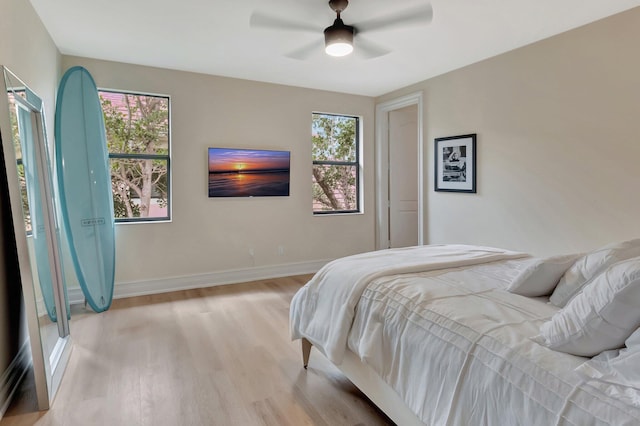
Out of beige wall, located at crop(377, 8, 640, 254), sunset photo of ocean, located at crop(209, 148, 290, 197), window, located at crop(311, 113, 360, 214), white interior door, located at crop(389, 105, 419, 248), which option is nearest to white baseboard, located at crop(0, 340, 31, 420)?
sunset photo of ocean, located at crop(209, 148, 290, 197)

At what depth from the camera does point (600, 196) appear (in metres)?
3.01

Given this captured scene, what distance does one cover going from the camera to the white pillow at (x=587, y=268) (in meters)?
1.47

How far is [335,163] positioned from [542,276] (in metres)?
3.83

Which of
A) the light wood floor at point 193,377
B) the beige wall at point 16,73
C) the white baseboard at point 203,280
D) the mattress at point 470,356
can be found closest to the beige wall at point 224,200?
A: the white baseboard at point 203,280

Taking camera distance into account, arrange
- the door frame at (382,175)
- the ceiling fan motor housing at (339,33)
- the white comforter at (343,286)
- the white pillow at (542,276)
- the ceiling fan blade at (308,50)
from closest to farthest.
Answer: the white pillow at (542,276)
the white comforter at (343,286)
the ceiling fan motor housing at (339,33)
the ceiling fan blade at (308,50)
the door frame at (382,175)

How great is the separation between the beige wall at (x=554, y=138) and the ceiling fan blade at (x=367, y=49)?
1.56 metres

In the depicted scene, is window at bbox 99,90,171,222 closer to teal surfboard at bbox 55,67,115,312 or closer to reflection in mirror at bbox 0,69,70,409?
teal surfboard at bbox 55,67,115,312

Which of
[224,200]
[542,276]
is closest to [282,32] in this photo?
[224,200]

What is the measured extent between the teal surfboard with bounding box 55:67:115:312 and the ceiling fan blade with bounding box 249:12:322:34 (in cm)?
211

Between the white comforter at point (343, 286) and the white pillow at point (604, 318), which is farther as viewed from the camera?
the white comforter at point (343, 286)

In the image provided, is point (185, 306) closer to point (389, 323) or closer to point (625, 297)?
point (389, 323)

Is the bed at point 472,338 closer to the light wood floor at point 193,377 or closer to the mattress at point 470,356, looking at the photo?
the mattress at point 470,356

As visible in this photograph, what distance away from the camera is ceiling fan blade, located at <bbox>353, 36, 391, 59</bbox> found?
2.85 m

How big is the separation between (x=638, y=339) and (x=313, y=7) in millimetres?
2645
